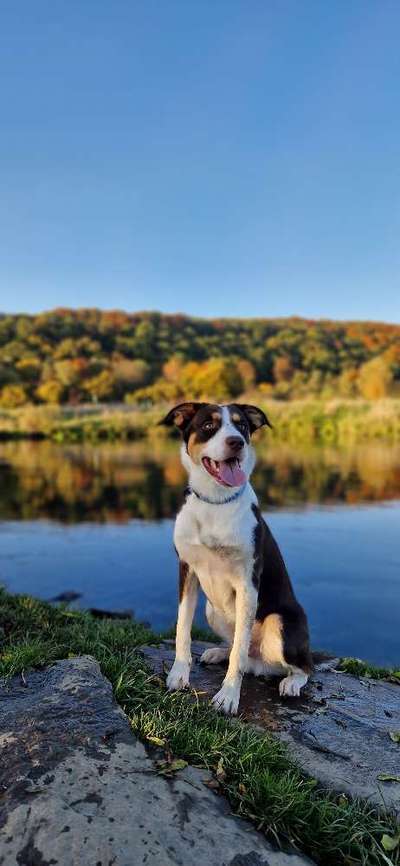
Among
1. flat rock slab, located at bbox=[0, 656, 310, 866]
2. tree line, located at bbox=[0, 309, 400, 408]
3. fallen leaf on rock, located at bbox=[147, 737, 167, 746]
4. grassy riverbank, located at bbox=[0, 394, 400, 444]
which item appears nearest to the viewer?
flat rock slab, located at bbox=[0, 656, 310, 866]

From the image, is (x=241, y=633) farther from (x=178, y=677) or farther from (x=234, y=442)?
(x=234, y=442)

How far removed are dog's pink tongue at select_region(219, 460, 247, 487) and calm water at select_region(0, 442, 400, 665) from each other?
472 centimetres

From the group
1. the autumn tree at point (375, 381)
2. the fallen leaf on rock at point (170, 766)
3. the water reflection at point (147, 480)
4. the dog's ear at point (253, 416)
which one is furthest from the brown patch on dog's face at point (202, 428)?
the autumn tree at point (375, 381)

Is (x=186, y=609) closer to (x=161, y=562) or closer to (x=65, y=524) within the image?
(x=161, y=562)

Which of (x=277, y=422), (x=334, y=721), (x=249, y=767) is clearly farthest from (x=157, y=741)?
(x=277, y=422)

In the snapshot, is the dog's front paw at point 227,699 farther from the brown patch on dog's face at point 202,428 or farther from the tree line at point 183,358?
the tree line at point 183,358

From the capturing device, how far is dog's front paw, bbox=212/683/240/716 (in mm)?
3467

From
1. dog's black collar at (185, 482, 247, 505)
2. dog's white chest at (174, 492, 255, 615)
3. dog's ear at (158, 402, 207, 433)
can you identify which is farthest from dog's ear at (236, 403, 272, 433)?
dog's white chest at (174, 492, 255, 615)

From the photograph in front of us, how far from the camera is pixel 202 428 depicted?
3.57 metres

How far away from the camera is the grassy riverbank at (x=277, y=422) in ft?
124

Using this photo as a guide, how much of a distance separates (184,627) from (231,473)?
1048mm

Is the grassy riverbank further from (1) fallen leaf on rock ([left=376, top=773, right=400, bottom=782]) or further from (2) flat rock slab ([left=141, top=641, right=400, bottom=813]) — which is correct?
(1) fallen leaf on rock ([left=376, top=773, right=400, bottom=782])

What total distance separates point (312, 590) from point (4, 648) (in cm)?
646

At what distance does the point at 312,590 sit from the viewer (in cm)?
969
